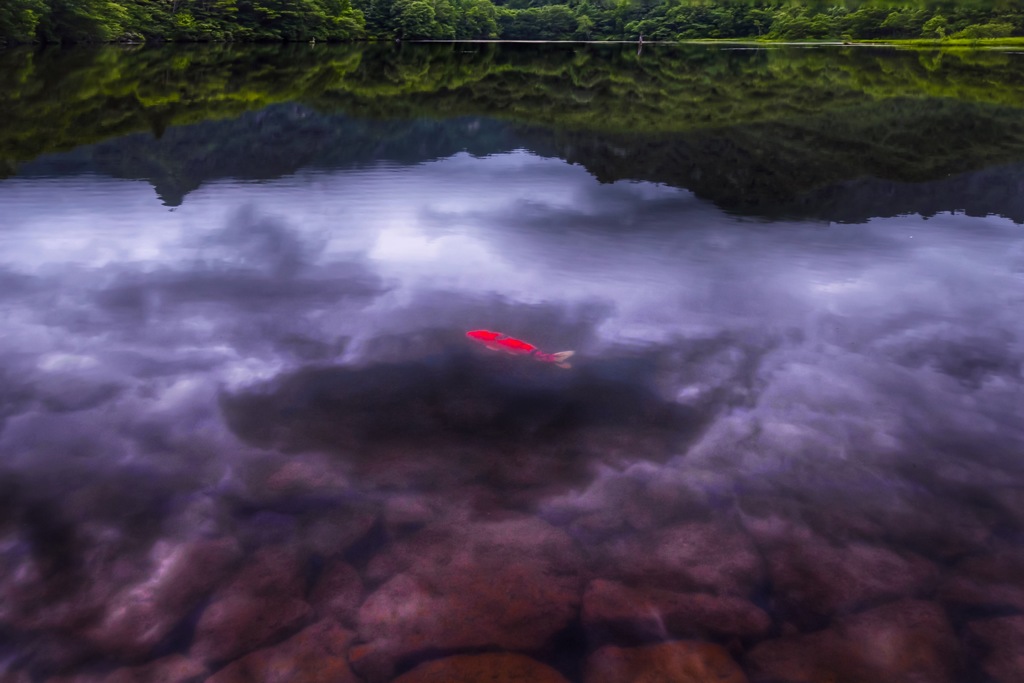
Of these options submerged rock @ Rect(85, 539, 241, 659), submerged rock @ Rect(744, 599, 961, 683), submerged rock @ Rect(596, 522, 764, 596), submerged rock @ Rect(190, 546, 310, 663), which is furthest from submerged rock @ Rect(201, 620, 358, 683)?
submerged rock @ Rect(744, 599, 961, 683)

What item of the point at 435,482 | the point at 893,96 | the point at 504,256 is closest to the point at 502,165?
the point at 504,256

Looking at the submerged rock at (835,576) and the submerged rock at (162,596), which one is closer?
the submerged rock at (162,596)

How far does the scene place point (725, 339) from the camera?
10609 millimetres

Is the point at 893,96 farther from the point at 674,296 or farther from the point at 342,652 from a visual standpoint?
the point at 342,652

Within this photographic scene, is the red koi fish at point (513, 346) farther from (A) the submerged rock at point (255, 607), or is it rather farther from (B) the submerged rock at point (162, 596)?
(B) the submerged rock at point (162, 596)

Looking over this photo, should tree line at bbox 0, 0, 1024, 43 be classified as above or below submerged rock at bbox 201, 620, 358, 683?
above

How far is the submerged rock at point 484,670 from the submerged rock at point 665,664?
356 mm

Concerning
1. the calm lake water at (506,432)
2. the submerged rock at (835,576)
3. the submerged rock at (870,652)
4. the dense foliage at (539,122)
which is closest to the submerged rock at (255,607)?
the calm lake water at (506,432)

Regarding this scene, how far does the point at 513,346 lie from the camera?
10.1 meters

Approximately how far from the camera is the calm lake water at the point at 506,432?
551cm

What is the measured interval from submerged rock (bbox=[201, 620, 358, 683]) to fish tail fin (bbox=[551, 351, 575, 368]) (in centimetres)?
514

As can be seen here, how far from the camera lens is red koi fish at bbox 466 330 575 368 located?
9.87 meters

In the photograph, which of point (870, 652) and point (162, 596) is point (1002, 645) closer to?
point (870, 652)

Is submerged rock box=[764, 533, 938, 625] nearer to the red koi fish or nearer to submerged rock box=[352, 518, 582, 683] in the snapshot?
submerged rock box=[352, 518, 582, 683]
